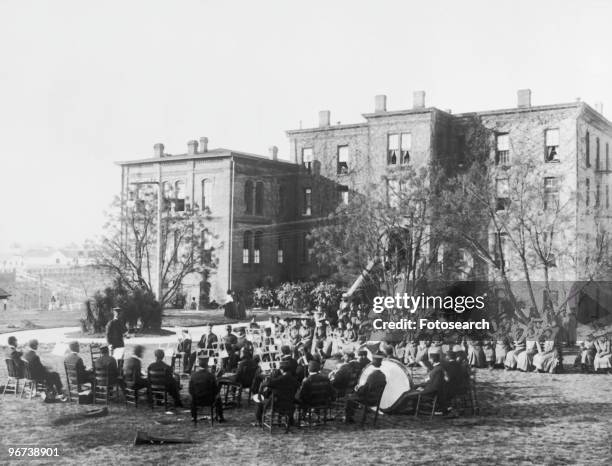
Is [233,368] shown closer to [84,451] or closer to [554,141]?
[84,451]

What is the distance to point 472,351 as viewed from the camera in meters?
16.7

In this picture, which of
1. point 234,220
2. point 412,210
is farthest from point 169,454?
point 234,220

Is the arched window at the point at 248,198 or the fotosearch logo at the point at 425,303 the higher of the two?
the arched window at the point at 248,198

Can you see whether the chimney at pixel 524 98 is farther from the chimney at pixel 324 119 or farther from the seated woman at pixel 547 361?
the seated woman at pixel 547 361

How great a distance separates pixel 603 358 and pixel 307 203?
15.5 meters

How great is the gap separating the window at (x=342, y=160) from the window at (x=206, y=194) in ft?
32.2

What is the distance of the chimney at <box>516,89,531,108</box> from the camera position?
27.8 metres

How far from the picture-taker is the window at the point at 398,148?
1177 inches

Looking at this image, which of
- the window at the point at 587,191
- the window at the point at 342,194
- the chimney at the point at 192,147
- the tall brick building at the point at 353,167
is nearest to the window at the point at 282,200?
the tall brick building at the point at 353,167

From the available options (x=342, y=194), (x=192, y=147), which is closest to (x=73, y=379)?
(x=192, y=147)

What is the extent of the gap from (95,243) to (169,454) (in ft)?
21.3

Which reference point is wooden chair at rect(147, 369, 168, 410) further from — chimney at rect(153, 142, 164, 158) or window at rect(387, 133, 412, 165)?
window at rect(387, 133, 412, 165)

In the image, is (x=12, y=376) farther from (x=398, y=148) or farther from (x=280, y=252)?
(x=398, y=148)

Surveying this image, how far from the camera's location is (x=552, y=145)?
27312 mm
